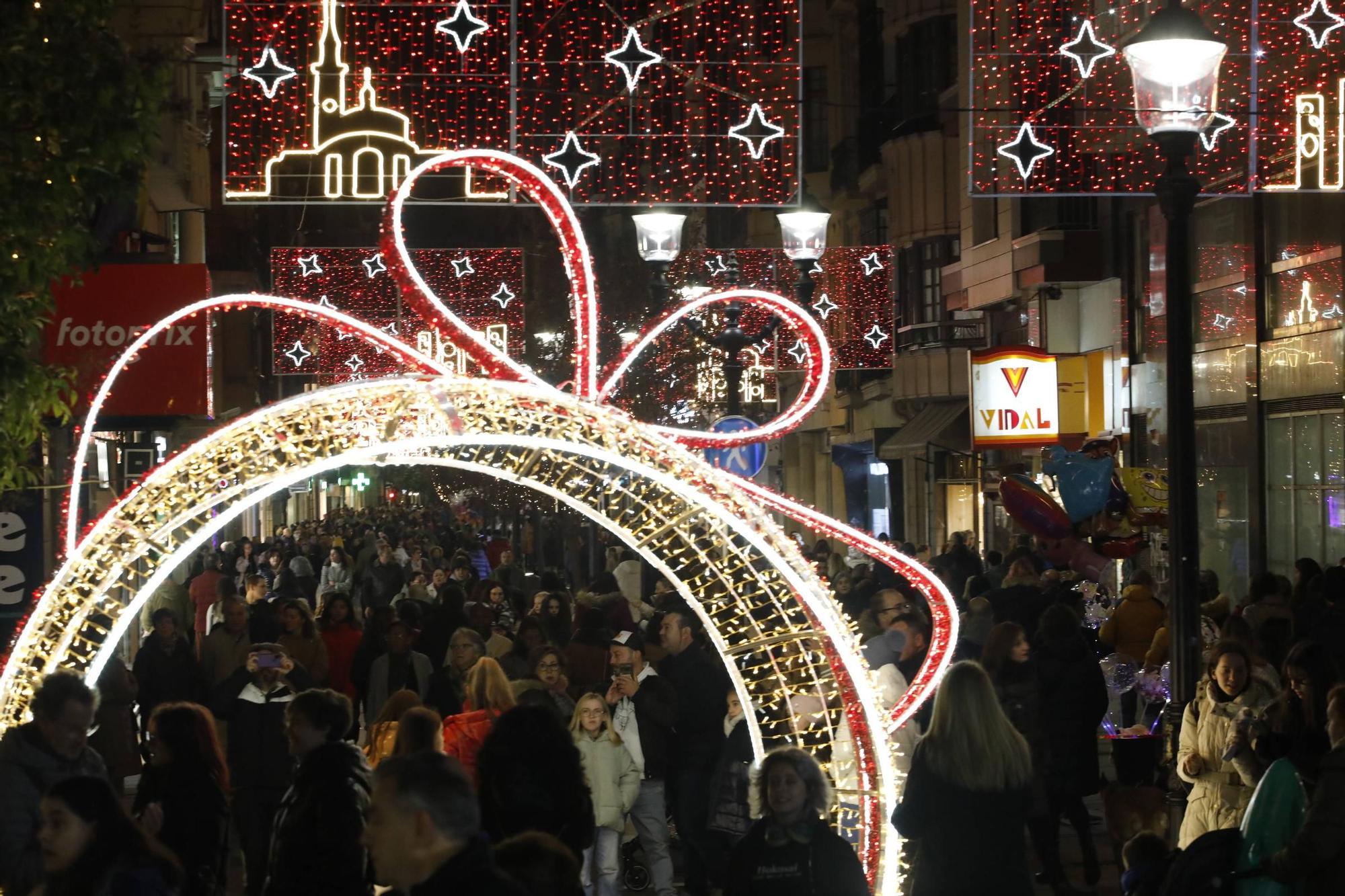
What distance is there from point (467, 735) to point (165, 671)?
510cm

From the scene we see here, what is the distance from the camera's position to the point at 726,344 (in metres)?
19.3

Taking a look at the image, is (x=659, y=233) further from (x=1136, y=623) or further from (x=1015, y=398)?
(x=1015, y=398)

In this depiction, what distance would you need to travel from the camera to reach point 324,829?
6.79 m

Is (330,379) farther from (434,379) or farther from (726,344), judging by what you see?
(434,379)

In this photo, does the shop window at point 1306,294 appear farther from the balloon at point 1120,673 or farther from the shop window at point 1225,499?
the balloon at point 1120,673

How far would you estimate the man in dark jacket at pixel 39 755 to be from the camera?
24.2 feet

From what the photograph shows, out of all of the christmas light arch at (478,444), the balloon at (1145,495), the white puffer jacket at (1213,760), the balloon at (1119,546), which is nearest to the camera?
the christmas light arch at (478,444)

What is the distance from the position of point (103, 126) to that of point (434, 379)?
6.68ft

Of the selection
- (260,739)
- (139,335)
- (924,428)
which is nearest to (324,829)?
(260,739)

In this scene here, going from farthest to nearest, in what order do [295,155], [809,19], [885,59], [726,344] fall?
[809,19], [885,59], [726,344], [295,155]

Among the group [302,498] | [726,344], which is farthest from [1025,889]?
[302,498]

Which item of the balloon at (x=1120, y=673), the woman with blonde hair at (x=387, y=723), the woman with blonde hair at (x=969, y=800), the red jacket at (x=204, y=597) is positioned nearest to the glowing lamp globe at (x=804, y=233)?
the balloon at (x=1120, y=673)

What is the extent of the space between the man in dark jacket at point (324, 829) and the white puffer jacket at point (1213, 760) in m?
4.10

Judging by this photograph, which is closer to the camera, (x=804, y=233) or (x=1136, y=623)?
(x=1136, y=623)
